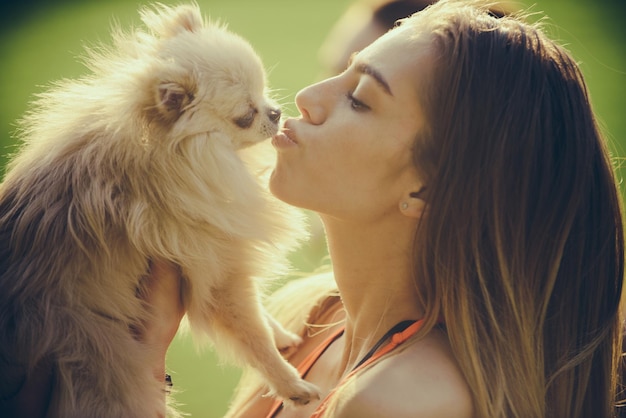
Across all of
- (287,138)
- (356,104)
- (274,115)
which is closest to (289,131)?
(287,138)

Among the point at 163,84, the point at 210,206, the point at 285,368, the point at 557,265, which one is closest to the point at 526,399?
the point at 557,265

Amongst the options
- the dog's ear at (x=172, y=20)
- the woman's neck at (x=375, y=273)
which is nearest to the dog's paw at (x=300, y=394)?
the woman's neck at (x=375, y=273)

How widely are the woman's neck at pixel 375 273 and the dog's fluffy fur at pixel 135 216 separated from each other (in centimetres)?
27

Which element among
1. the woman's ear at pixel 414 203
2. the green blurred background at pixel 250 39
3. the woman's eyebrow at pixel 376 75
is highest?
the woman's eyebrow at pixel 376 75

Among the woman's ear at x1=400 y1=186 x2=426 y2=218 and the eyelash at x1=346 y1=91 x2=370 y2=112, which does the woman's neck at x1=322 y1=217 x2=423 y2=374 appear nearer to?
the woman's ear at x1=400 y1=186 x2=426 y2=218

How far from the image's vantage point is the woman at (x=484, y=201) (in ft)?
4.92

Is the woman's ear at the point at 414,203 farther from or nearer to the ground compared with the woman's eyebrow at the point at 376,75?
nearer to the ground

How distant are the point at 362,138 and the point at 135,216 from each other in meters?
0.58

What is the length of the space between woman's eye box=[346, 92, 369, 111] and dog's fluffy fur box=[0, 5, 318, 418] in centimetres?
40

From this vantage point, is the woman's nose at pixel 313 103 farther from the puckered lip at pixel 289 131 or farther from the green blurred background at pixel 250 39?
the green blurred background at pixel 250 39

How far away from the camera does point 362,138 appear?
1.60 m

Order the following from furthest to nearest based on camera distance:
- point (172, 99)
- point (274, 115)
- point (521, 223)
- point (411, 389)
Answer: point (274, 115), point (172, 99), point (521, 223), point (411, 389)

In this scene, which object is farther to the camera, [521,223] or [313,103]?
[313,103]

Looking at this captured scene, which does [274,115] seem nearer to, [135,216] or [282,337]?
[135,216]
